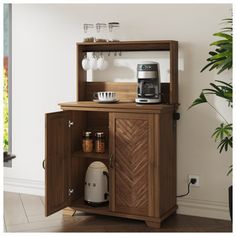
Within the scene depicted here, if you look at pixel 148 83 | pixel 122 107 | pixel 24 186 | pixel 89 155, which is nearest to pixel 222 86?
pixel 148 83

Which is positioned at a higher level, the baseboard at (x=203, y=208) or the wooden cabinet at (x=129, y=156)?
the wooden cabinet at (x=129, y=156)

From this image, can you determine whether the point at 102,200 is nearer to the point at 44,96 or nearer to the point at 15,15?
the point at 44,96

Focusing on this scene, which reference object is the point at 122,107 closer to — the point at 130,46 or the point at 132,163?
the point at 132,163

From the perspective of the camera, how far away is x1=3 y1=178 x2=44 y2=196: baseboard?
480cm

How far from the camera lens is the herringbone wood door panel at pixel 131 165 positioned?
12.3 ft

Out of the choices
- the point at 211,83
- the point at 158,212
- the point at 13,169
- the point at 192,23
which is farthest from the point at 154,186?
the point at 13,169

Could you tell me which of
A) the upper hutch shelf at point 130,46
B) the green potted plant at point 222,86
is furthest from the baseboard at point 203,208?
the upper hutch shelf at point 130,46

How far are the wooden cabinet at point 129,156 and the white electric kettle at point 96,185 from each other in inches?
2.8

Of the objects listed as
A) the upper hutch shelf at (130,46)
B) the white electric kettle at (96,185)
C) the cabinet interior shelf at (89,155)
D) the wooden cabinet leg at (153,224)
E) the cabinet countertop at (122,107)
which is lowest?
the wooden cabinet leg at (153,224)

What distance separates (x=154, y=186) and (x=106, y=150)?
24.6 inches

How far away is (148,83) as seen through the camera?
155 inches

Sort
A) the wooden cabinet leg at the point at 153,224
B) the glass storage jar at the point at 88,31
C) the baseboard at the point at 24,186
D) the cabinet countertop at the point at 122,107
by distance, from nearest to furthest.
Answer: the cabinet countertop at the point at 122,107 < the wooden cabinet leg at the point at 153,224 < the glass storage jar at the point at 88,31 < the baseboard at the point at 24,186

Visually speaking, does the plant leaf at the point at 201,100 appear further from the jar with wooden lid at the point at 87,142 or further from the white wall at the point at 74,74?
the jar with wooden lid at the point at 87,142

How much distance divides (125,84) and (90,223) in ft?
4.06
